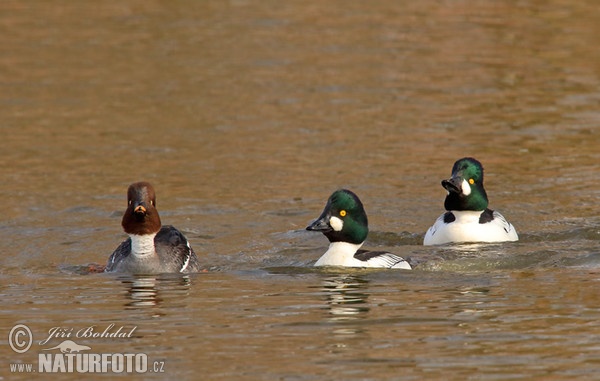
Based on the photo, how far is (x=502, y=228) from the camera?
1598 cm

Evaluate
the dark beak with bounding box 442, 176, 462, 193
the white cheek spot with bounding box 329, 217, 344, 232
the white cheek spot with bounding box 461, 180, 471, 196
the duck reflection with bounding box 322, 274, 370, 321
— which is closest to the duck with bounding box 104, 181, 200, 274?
the white cheek spot with bounding box 329, 217, 344, 232

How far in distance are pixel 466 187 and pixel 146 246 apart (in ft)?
13.2

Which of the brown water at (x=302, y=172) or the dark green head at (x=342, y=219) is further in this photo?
the dark green head at (x=342, y=219)

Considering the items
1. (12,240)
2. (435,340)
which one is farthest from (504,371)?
(12,240)

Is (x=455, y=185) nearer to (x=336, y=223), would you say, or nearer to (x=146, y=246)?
(x=336, y=223)

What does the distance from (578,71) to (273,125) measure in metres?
7.18

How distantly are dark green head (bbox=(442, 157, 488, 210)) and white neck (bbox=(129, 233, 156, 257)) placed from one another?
3659 millimetres

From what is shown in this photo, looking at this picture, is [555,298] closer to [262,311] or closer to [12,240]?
[262,311]

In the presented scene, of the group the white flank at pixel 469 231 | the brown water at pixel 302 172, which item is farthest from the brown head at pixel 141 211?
the white flank at pixel 469 231

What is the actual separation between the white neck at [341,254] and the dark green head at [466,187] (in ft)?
6.58

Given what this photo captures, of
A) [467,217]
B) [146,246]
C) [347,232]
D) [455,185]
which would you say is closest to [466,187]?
[455,185]

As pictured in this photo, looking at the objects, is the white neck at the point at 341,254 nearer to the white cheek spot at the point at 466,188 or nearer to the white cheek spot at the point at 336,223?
the white cheek spot at the point at 336,223

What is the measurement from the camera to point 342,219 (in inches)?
563

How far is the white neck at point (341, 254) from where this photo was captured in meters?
14.4
